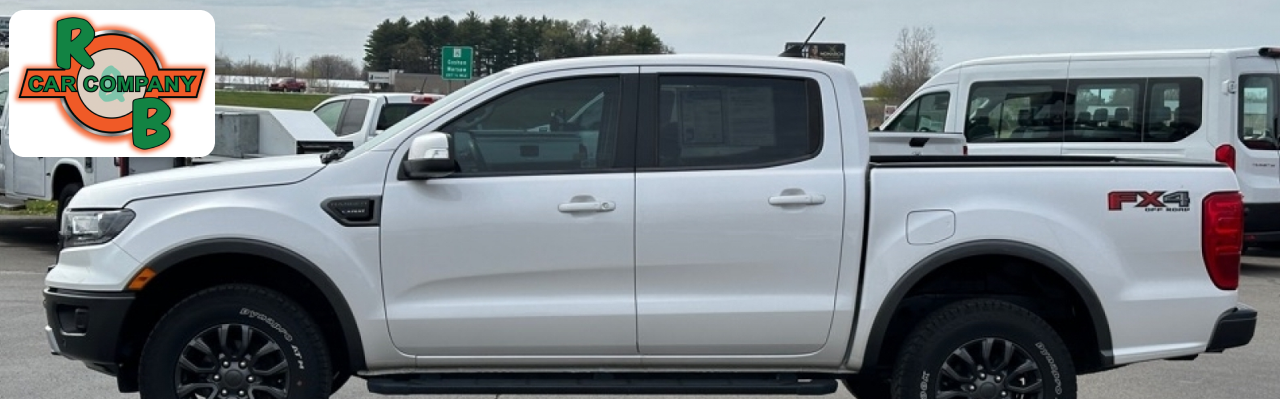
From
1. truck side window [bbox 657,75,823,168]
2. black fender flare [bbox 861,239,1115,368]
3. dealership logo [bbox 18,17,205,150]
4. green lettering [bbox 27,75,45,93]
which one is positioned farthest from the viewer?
green lettering [bbox 27,75,45,93]

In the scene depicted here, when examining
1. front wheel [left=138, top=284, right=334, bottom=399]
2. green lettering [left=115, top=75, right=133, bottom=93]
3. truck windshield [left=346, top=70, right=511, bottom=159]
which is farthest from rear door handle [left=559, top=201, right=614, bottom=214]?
green lettering [left=115, top=75, right=133, bottom=93]

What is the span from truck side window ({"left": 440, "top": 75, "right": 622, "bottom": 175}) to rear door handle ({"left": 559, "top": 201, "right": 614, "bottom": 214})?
6.9 inches

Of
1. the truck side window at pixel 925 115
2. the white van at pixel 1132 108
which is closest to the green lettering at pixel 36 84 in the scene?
the truck side window at pixel 925 115

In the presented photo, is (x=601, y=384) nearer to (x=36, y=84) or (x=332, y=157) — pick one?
(x=332, y=157)

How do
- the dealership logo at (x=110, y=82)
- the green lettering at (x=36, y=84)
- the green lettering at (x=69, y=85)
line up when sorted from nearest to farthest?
the dealership logo at (x=110, y=82) < the green lettering at (x=36, y=84) < the green lettering at (x=69, y=85)

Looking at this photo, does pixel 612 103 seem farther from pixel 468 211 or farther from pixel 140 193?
pixel 140 193

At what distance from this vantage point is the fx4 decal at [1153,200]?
5.19 metres

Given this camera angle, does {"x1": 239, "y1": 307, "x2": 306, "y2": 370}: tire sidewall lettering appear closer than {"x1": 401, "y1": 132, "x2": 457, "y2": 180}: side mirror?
No

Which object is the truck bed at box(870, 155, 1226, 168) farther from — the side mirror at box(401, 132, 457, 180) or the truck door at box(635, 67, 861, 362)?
the side mirror at box(401, 132, 457, 180)

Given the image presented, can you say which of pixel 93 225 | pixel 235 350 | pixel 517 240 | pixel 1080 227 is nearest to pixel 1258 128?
pixel 1080 227

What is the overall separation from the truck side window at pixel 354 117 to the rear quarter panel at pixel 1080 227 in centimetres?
1217

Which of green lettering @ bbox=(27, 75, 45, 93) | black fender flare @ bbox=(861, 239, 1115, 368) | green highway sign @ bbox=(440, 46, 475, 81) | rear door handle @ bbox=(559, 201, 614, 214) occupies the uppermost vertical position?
green highway sign @ bbox=(440, 46, 475, 81)

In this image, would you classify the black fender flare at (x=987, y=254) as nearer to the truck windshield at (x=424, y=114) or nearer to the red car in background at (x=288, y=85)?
the truck windshield at (x=424, y=114)

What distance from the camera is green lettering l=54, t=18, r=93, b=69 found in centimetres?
1617
